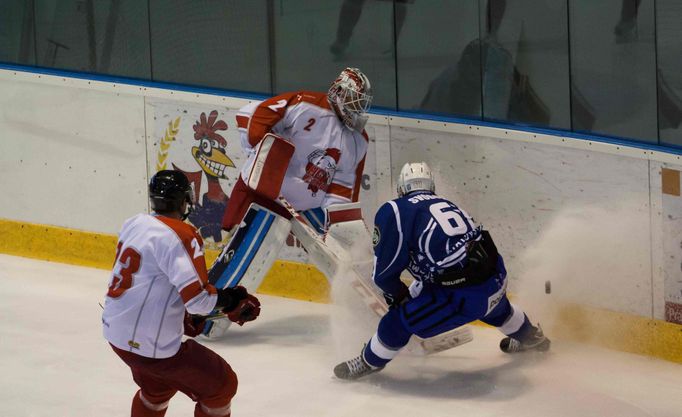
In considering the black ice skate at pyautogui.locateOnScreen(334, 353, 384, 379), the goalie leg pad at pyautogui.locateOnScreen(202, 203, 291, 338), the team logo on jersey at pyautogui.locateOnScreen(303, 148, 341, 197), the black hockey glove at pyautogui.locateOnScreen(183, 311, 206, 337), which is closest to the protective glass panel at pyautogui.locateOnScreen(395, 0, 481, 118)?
the team logo on jersey at pyautogui.locateOnScreen(303, 148, 341, 197)

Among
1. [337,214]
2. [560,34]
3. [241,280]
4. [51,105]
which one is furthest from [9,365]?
[560,34]

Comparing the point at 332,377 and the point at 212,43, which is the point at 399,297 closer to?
the point at 332,377

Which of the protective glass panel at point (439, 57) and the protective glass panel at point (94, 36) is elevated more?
the protective glass panel at point (94, 36)

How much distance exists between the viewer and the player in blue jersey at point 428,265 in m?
4.65

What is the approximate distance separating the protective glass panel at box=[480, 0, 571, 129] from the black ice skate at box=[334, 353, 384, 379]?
1.40 m

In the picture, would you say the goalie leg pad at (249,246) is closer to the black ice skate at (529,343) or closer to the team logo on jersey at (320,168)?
the team logo on jersey at (320,168)

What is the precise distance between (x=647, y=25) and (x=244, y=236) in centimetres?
189

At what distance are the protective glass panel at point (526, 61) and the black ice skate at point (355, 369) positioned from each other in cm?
140

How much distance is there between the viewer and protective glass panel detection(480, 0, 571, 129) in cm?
548

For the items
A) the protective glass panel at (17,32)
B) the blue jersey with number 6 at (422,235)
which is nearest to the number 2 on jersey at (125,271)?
the blue jersey with number 6 at (422,235)

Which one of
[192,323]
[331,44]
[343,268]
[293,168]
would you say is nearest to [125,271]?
[192,323]

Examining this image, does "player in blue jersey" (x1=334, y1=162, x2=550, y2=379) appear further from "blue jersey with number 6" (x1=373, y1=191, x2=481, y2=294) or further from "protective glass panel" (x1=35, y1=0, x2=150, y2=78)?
"protective glass panel" (x1=35, y1=0, x2=150, y2=78)

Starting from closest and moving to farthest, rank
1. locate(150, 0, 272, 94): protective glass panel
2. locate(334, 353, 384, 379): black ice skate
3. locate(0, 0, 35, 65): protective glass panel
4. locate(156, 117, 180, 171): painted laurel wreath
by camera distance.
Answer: locate(334, 353, 384, 379): black ice skate
locate(150, 0, 272, 94): protective glass panel
locate(156, 117, 180, 171): painted laurel wreath
locate(0, 0, 35, 65): protective glass panel

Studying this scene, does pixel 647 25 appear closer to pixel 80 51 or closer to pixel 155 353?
pixel 155 353
